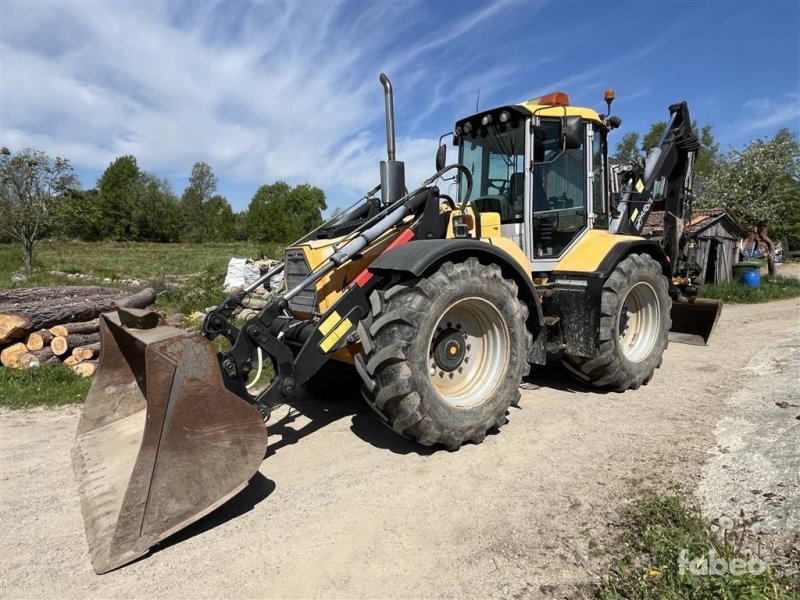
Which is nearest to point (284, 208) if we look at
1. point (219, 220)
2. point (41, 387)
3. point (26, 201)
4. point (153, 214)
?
point (219, 220)

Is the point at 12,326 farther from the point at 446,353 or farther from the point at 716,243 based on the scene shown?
the point at 716,243

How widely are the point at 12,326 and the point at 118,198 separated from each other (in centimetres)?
6630

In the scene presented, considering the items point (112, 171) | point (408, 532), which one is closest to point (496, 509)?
point (408, 532)

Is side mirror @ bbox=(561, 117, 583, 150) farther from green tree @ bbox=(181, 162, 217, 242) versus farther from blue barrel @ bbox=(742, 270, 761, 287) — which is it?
green tree @ bbox=(181, 162, 217, 242)

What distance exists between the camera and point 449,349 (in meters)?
4.30

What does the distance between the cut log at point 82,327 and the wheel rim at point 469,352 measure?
592 cm

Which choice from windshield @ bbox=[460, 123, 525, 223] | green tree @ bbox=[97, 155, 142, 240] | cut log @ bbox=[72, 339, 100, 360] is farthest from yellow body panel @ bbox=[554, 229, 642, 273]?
green tree @ bbox=[97, 155, 142, 240]

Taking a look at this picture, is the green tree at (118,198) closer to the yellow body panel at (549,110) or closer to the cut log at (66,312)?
the cut log at (66,312)

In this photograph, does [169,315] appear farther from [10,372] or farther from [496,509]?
[496,509]

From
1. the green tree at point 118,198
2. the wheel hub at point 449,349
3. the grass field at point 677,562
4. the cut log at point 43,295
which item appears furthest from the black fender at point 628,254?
the green tree at point 118,198

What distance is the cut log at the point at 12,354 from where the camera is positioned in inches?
281

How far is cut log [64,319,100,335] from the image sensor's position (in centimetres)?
770

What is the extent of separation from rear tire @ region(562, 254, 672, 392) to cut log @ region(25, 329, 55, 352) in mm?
7097

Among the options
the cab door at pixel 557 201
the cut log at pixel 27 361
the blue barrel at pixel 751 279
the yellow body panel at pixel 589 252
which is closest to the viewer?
the yellow body panel at pixel 589 252
